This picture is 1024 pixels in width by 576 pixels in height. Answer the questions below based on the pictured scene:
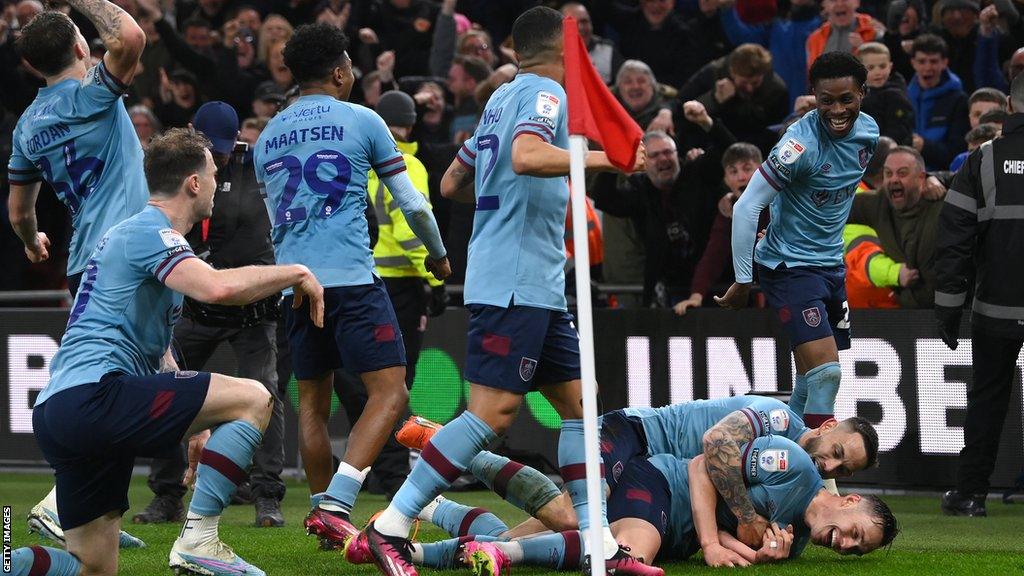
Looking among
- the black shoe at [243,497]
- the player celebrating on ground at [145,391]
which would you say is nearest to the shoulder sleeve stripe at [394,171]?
the player celebrating on ground at [145,391]

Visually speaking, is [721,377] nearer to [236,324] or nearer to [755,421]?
[755,421]

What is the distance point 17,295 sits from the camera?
40.3 feet

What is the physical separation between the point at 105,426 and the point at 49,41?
8.65ft

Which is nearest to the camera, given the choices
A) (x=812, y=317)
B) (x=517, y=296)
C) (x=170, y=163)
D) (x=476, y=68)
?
(x=170, y=163)

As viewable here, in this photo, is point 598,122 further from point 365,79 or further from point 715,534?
point 365,79

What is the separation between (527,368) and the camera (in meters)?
6.20

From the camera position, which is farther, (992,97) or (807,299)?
(992,97)

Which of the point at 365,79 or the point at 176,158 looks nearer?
the point at 176,158

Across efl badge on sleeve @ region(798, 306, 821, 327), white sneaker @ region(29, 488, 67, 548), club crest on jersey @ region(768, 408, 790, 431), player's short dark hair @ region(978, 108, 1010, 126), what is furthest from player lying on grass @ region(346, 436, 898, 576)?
player's short dark hair @ region(978, 108, 1010, 126)

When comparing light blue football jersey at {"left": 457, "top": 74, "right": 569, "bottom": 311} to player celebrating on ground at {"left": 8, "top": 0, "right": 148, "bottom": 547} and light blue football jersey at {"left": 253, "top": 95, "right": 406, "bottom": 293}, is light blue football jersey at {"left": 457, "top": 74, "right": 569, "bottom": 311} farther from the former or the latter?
player celebrating on ground at {"left": 8, "top": 0, "right": 148, "bottom": 547}

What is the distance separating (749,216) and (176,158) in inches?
134

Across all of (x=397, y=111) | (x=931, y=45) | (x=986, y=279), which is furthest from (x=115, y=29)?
(x=931, y=45)

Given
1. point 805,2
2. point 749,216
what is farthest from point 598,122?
point 805,2

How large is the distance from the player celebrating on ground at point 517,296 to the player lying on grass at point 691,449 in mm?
400
